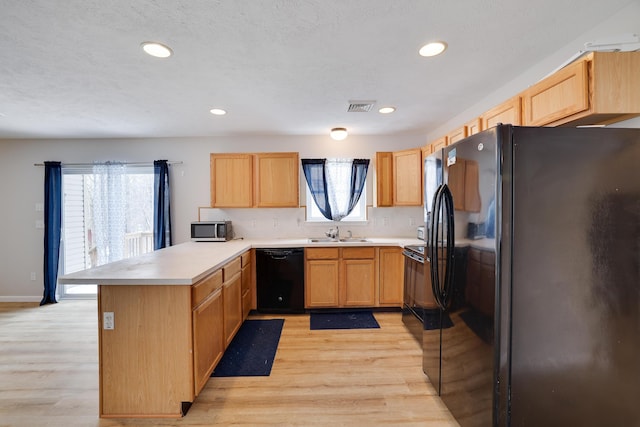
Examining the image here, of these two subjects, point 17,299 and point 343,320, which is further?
point 17,299

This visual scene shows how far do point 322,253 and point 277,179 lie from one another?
48.2 inches

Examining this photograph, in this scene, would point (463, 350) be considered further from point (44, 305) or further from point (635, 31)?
point (44, 305)

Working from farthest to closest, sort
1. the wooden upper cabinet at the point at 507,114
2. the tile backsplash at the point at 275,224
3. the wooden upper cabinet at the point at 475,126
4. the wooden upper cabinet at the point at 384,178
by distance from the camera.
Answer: the tile backsplash at the point at 275,224 < the wooden upper cabinet at the point at 384,178 < the wooden upper cabinet at the point at 475,126 < the wooden upper cabinet at the point at 507,114

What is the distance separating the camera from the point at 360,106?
2.91 meters

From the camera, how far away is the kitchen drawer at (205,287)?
6.06 feet

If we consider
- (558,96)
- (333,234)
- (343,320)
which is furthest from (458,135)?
(343,320)

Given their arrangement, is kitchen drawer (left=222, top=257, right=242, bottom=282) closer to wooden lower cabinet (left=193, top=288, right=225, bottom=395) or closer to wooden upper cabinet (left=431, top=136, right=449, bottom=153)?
wooden lower cabinet (left=193, top=288, right=225, bottom=395)

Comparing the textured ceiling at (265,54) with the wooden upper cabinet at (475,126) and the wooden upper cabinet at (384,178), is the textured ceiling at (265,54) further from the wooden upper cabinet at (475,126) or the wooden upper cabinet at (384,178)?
the wooden upper cabinet at (384,178)

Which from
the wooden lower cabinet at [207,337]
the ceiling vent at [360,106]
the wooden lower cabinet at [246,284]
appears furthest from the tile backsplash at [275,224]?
the wooden lower cabinet at [207,337]

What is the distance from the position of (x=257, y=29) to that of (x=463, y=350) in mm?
2312

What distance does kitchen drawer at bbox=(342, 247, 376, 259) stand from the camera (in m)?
3.52

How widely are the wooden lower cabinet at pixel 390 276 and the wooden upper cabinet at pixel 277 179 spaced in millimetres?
1427

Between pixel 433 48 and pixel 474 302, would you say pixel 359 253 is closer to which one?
pixel 474 302

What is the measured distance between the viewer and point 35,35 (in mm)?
1719
